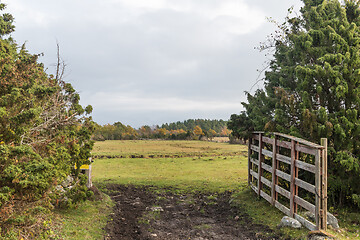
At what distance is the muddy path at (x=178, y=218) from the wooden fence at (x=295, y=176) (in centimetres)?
115

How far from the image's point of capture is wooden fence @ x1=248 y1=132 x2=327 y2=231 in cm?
723

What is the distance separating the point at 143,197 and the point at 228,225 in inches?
216

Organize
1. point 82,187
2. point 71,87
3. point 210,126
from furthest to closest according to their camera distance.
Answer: point 210,126 < point 71,87 < point 82,187

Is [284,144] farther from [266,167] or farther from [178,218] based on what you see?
[178,218]

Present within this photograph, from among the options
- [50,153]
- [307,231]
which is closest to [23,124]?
[50,153]

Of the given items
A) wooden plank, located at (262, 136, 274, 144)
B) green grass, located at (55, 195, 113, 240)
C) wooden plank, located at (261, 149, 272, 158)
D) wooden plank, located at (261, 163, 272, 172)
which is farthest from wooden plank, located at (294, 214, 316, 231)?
green grass, located at (55, 195, 113, 240)

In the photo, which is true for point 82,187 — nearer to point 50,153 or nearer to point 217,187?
point 50,153

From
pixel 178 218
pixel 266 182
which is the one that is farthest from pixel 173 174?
pixel 266 182

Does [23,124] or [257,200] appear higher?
[23,124]

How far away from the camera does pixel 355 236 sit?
740cm

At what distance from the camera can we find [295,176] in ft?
27.8

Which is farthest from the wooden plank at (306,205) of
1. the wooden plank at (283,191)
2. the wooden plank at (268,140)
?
the wooden plank at (268,140)

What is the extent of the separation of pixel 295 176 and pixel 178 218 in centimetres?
431

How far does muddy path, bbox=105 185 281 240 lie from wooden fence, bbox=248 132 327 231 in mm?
1154
